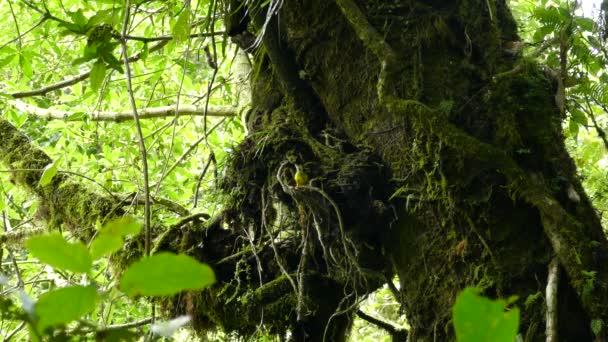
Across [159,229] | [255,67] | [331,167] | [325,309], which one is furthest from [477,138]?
[159,229]

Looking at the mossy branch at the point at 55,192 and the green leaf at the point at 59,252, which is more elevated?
the mossy branch at the point at 55,192

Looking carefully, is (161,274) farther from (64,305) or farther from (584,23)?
(584,23)

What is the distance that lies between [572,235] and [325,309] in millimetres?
642

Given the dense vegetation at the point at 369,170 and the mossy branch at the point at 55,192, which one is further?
the mossy branch at the point at 55,192

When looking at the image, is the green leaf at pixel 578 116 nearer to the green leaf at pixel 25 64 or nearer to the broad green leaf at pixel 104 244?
the broad green leaf at pixel 104 244

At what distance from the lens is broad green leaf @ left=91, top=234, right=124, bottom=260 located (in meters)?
0.41

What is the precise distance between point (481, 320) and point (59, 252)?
239 mm

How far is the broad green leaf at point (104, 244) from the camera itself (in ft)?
1.36

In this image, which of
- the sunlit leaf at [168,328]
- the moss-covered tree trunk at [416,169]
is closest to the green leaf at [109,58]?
the moss-covered tree trunk at [416,169]

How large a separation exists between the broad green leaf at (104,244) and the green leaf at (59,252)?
0.01 meters

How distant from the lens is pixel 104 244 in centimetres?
41

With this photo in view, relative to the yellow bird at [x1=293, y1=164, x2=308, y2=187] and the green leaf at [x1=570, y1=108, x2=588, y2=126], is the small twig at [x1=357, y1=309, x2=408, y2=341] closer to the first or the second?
the yellow bird at [x1=293, y1=164, x2=308, y2=187]

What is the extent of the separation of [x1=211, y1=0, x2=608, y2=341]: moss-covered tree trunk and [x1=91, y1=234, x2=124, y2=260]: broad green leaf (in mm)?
1143

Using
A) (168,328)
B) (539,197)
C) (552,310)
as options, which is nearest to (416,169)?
(539,197)
